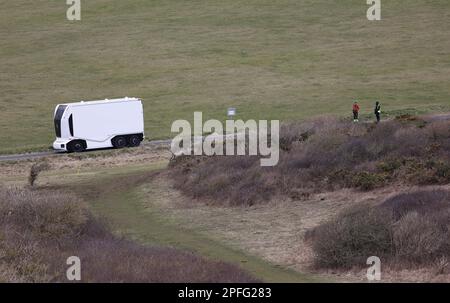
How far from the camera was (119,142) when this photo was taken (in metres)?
45.8

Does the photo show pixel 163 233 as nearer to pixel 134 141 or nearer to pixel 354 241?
pixel 354 241

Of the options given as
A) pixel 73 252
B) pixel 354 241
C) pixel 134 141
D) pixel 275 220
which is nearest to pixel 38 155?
pixel 134 141

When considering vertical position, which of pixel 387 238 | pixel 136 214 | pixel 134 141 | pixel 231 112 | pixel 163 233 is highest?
pixel 387 238

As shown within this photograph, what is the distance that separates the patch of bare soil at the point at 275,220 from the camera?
21281mm

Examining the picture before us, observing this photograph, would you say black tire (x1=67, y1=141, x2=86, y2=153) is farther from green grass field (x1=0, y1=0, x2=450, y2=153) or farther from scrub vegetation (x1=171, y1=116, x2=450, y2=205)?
scrub vegetation (x1=171, y1=116, x2=450, y2=205)

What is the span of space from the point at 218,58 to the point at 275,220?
46636mm

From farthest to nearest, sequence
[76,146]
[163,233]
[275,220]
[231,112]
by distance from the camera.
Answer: [231,112], [76,146], [275,220], [163,233]

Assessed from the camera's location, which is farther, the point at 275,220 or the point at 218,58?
the point at 218,58

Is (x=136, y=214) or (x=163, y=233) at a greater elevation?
(x=163, y=233)

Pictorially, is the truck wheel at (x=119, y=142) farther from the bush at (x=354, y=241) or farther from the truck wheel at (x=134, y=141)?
the bush at (x=354, y=241)

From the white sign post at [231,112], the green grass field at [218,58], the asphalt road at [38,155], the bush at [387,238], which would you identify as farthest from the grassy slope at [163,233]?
the white sign post at [231,112]

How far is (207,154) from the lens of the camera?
33188 mm

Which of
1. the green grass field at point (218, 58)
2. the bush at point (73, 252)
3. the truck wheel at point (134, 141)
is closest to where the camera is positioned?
the bush at point (73, 252)

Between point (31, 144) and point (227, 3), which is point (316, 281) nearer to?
point (31, 144)
